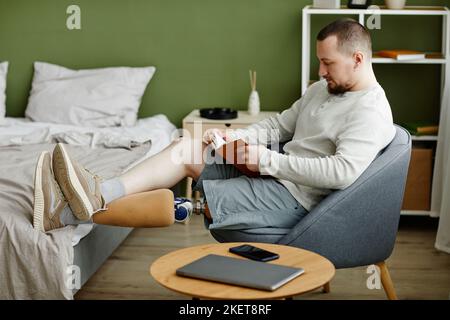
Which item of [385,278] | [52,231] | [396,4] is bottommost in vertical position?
[385,278]

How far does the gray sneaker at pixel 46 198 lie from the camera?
8.73 ft

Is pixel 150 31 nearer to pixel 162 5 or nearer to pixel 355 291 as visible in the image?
pixel 162 5

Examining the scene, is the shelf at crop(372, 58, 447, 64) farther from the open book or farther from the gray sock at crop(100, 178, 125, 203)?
the gray sock at crop(100, 178, 125, 203)

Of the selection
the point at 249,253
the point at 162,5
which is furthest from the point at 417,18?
the point at 249,253

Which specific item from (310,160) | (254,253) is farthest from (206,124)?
(254,253)

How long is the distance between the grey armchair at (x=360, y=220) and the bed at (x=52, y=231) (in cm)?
62

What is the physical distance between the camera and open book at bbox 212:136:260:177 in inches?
107

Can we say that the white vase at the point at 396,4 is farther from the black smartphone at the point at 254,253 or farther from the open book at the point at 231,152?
the black smartphone at the point at 254,253

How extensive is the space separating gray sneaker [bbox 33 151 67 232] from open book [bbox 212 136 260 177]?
23.3 inches

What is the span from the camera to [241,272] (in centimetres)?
207

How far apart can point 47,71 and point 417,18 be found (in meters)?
2.14

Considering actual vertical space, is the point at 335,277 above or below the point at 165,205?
below

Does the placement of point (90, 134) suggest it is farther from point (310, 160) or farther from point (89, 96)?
point (310, 160)

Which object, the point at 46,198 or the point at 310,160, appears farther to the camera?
the point at 46,198
